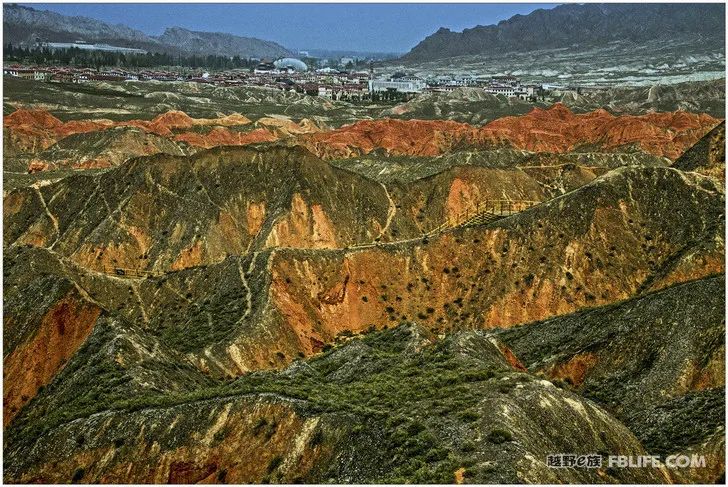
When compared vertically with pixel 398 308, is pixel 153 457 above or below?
above

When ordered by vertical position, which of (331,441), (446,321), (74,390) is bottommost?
(446,321)

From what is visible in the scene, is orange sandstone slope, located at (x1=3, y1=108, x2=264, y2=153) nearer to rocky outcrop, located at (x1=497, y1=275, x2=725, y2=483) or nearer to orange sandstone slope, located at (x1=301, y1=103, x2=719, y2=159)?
orange sandstone slope, located at (x1=301, y1=103, x2=719, y2=159)

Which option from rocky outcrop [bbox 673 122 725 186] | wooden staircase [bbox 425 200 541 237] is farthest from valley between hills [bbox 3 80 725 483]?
wooden staircase [bbox 425 200 541 237]

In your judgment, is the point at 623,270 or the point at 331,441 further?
the point at 623,270

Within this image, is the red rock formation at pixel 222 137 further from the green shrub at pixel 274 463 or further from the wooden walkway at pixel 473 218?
the green shrub at pixel 274 463

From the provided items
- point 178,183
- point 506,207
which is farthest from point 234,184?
point 506,207

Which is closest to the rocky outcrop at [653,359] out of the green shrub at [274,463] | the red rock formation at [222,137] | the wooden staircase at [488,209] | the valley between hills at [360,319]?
the valley between hills at [360,319]

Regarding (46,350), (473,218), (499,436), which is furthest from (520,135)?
(499,436)

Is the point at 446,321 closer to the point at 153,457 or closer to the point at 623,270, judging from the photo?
the point at 623,270
